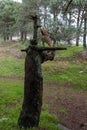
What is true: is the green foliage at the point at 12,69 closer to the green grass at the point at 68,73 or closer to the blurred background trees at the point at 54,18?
the green grass at the point at 68,73

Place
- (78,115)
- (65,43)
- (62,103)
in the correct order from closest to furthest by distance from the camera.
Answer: (78,115)
(62,103)
(65,43)

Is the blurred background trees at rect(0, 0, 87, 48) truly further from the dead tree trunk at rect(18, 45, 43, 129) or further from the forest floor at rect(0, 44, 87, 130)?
the forest floor at rect(0, 44, 87, 130)

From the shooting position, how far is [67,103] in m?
14.5

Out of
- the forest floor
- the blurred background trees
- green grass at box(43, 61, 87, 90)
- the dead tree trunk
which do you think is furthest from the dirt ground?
the blurred background trees

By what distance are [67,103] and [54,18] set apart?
17729 mm

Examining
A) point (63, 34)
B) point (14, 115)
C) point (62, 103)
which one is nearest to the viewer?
point (14, 115)

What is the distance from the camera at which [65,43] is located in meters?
31.1

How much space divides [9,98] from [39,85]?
20.5ft

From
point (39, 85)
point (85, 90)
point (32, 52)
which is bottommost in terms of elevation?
point (85, 90)

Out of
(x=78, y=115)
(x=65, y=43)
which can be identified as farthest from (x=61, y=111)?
(x=65, y=43)

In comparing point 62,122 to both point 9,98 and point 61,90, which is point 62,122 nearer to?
point 9,98

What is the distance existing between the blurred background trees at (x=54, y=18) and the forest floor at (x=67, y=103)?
401cm

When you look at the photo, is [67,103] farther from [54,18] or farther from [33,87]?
[54,18]

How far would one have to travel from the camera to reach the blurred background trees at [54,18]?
2825cm
